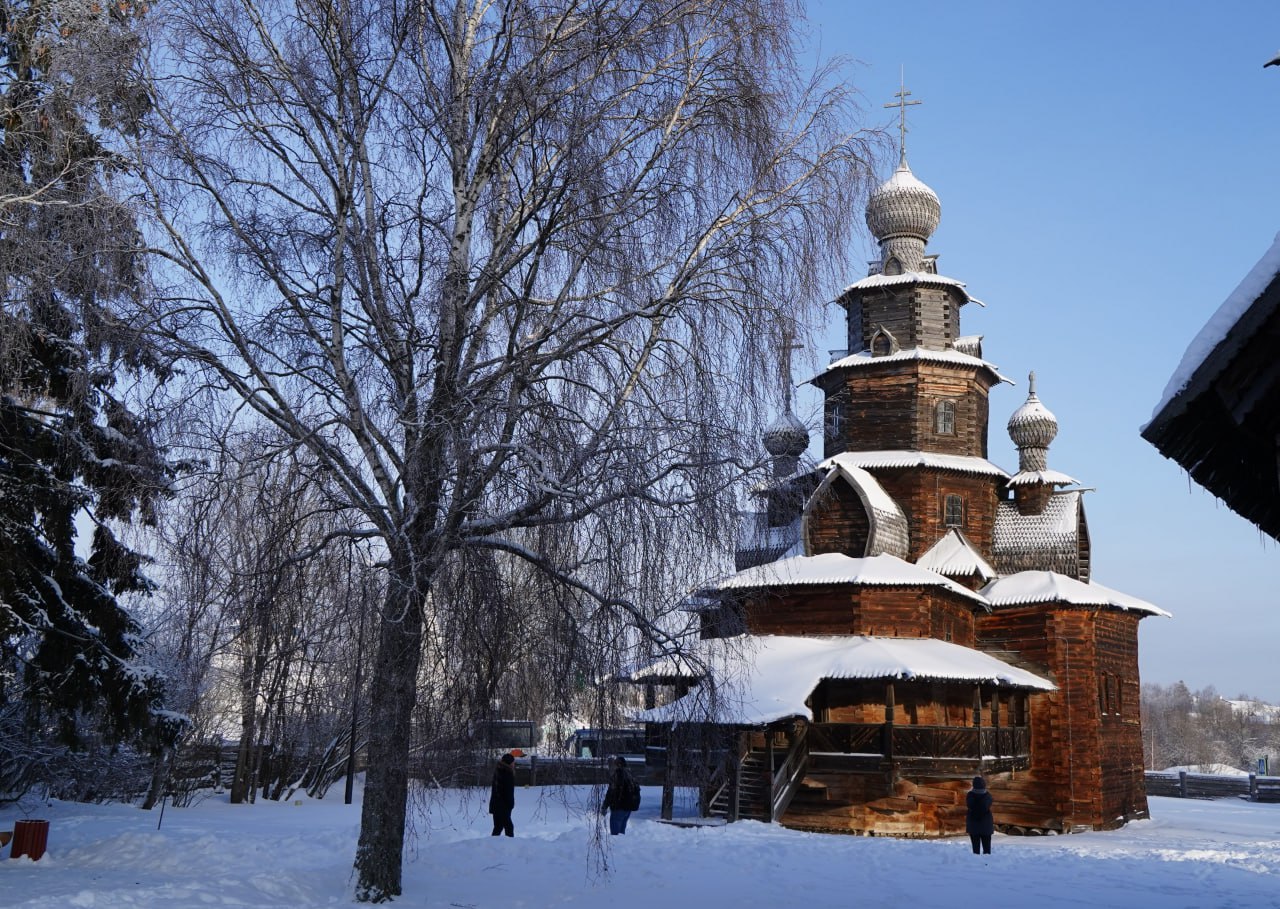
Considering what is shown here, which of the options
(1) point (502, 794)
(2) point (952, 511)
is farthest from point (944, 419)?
(1) point (502, 794)

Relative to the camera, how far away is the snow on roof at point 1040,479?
96.3 feet

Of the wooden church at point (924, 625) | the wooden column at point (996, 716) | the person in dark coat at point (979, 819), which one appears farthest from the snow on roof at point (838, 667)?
the person in dark coat at point (979, 819)

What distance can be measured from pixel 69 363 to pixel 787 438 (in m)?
7.79

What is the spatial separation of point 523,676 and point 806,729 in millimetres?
14482

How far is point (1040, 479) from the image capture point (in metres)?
29.5

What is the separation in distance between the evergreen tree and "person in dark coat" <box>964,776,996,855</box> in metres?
12.5

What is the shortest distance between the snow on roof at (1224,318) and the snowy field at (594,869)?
6.40 meters

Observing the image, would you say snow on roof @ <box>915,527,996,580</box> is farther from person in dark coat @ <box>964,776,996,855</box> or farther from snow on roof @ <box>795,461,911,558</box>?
person in dark coat @ <box>964,776,996,855</box>

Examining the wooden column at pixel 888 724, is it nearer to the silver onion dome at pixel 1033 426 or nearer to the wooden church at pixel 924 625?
the wooden church at pixel 924 625

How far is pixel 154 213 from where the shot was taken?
32.1 feet

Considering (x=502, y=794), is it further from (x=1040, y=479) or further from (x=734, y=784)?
(x=1040, y=479)

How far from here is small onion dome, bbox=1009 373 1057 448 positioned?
1195 inches

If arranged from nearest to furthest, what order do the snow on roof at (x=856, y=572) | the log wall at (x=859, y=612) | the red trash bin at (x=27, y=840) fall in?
the red trash bin at (x=27, y=840)
the snow on roof at (x=856, y=572)
the log wall at (x=859, y=612)

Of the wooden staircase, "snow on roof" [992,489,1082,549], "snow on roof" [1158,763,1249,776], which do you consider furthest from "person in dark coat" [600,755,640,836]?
"snow on roof" [1158,763,1249,776]
